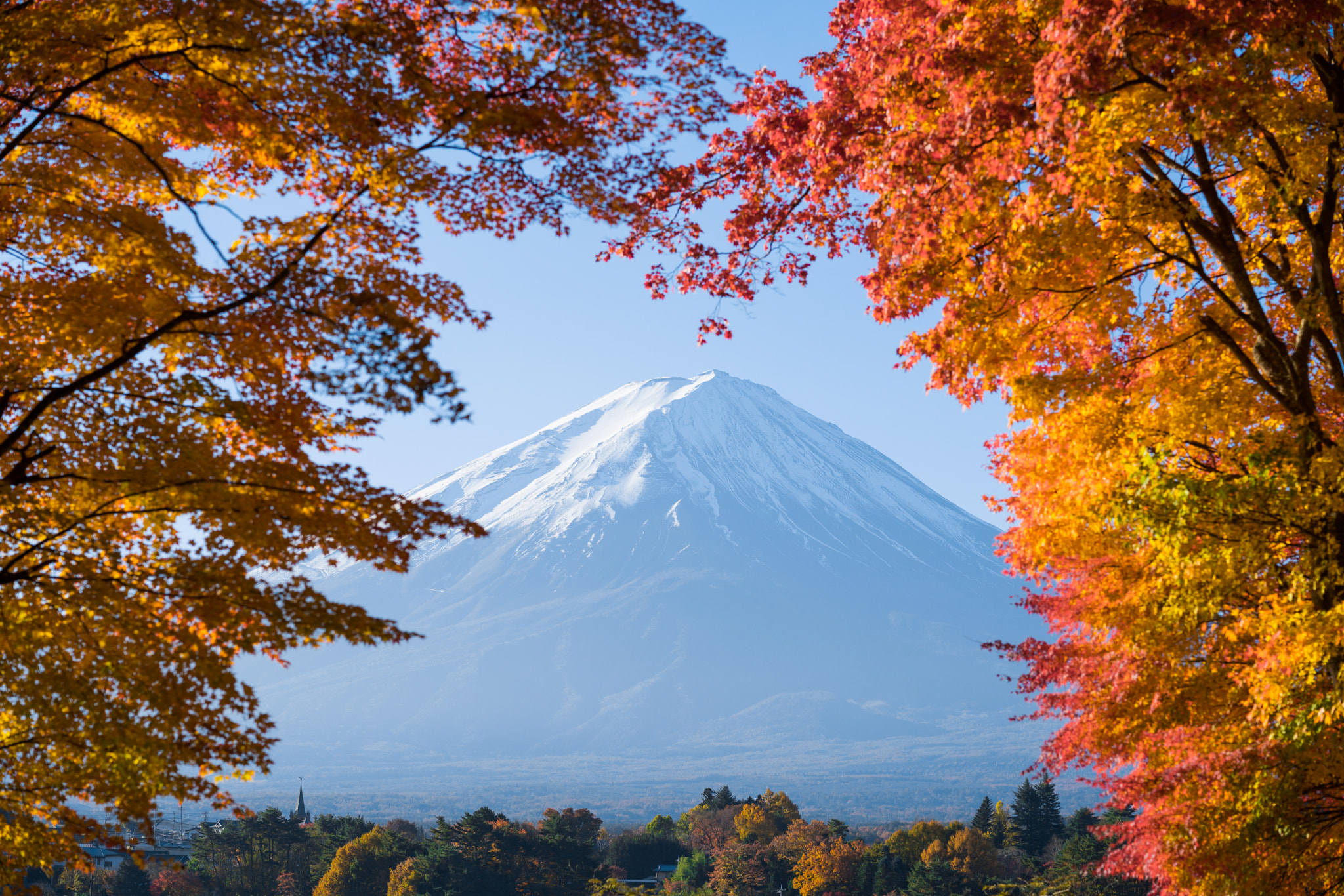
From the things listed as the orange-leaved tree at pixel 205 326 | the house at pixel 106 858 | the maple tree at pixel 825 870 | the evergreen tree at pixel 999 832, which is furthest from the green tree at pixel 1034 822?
the orange-leaved tree at pixel 205 326

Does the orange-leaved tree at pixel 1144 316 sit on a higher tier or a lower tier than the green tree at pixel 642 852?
higher

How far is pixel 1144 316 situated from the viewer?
8.99 metres

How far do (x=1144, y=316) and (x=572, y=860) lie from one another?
4926 cm

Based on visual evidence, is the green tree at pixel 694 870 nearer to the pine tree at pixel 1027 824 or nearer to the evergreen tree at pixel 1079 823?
the pine tree at pixel 1027 824

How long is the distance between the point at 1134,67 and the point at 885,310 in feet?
7.49

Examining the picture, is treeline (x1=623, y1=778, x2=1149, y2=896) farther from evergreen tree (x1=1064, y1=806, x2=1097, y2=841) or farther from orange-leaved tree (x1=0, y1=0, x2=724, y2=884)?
orange-leaved tree (x1=0, y1=0, x2=724, y2=884)

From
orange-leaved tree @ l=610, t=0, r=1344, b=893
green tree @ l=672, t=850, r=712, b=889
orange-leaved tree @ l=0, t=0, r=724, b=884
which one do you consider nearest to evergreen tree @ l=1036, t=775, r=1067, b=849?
green tree @ l=672, t=850, r=712, b=889

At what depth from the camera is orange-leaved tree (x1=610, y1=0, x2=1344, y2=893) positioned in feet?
20.7

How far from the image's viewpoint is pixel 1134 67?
6090mm

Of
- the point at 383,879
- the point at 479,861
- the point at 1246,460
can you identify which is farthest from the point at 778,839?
the point at 1246,460

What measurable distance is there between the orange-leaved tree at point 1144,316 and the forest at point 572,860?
38.0m

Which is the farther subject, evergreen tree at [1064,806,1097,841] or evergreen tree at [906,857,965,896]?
evergreen tree at [906,857,965,896]

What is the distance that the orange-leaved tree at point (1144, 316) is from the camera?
630cm

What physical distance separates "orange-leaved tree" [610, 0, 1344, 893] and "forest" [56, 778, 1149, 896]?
125ft
